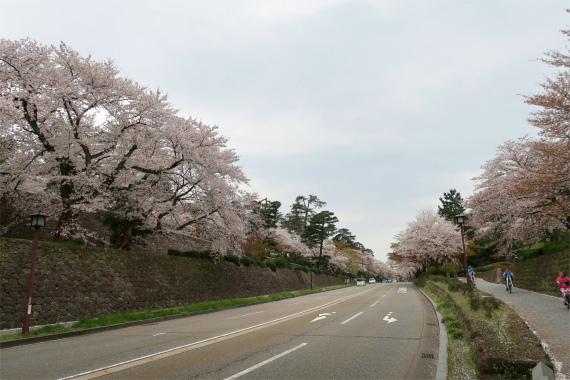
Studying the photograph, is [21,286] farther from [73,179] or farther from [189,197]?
[189,197]

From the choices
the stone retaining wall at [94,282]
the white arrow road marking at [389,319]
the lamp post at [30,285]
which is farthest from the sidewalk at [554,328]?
the stone retaining wall at [94,282]

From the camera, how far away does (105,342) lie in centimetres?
955

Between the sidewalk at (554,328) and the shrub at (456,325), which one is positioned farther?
the shrub at (456,325)

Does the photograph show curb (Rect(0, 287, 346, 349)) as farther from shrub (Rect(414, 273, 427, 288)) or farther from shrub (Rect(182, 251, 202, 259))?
shrub (Rect(414, 273, 427, 288))

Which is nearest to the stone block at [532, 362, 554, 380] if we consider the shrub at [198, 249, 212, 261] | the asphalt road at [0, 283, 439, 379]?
the asphalt road at [0, 283, 439, 379]

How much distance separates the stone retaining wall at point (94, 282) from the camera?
12555mm

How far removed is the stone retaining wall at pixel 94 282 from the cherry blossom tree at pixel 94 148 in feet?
6.12

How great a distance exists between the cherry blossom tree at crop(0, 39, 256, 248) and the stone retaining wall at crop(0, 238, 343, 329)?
1.87 meters

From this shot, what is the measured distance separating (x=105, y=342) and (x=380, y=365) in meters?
7.66

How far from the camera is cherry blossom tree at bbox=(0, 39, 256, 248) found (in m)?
15.5

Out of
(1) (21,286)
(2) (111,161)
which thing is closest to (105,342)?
(1) (21,286)

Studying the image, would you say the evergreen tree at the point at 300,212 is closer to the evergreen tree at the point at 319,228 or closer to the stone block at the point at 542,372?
the evergreen tree at the point at 319,228

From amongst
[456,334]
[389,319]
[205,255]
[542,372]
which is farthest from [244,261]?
[542,372]

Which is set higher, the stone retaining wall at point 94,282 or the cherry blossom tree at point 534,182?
the cherry blossom tree at point 534,182
